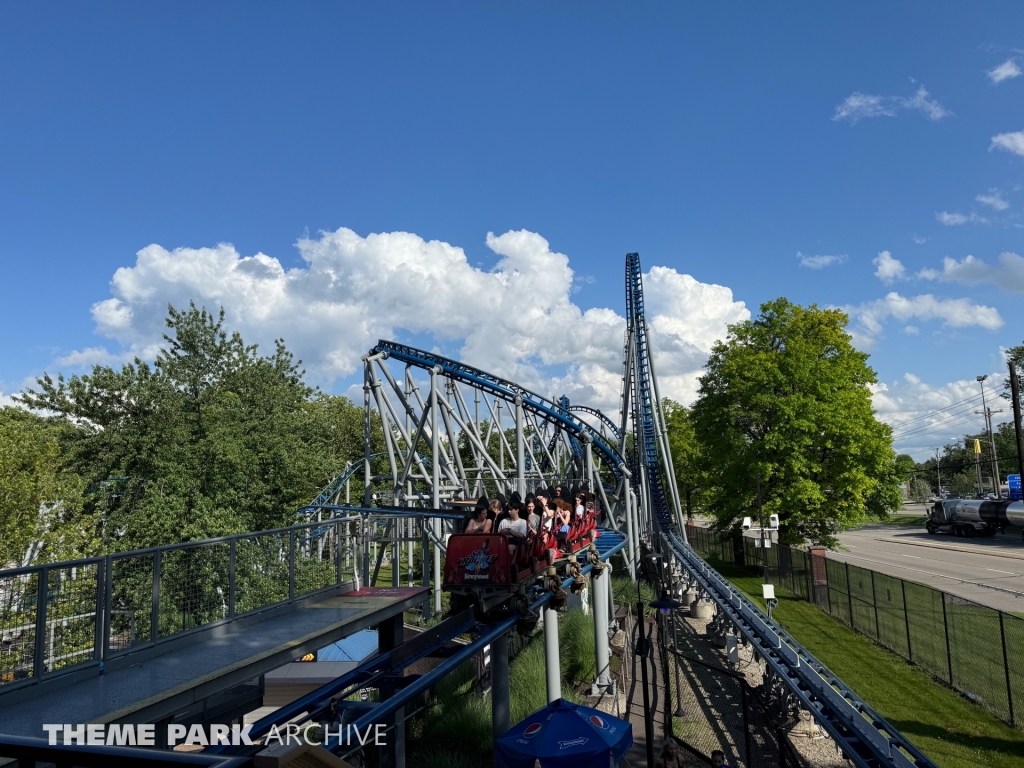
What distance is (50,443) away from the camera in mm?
18719

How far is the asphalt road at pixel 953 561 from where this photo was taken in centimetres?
2172

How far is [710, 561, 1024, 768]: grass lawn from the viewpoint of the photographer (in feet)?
33.0

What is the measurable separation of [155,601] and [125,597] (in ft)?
4.66

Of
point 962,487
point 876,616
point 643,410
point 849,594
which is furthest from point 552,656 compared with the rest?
point 962,487

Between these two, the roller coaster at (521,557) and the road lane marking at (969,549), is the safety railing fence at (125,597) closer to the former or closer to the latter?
the roller coaster at (521,557)

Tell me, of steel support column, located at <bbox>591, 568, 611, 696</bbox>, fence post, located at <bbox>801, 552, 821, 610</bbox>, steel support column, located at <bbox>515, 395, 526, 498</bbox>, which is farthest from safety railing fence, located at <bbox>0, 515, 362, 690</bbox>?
fence post, located at <bbox>801, 552, 821, 610</bbox>

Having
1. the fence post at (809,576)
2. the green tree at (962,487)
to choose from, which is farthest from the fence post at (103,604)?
the green tree at (962,487)

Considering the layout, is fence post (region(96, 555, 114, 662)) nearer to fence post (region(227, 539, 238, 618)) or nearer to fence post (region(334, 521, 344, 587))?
fence post (region(227, 539, 238, 618))

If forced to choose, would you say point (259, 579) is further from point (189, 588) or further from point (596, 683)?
point (596, 683)

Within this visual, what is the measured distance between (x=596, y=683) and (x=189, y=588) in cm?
945

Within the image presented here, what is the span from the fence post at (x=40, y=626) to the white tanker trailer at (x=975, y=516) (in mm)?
46521

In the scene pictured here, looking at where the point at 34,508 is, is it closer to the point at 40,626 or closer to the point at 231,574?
the point at 231,574

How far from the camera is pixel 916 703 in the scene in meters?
12.2

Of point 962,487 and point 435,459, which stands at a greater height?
point 435,459
